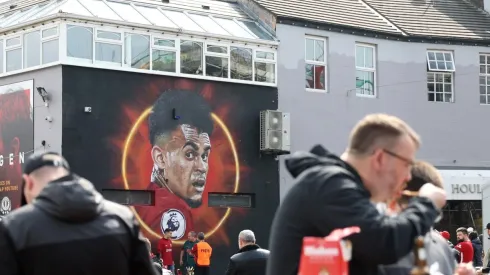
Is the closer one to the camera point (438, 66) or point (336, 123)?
point (336, 123)

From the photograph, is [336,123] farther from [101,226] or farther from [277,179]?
[101,226]

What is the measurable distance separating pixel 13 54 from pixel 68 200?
25235mm

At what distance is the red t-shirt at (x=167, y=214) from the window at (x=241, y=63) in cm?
434

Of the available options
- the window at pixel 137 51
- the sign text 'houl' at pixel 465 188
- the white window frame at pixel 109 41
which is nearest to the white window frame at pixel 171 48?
the window at pixel 137 51

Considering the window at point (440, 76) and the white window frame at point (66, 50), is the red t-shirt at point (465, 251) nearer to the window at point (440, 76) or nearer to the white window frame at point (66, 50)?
the white window frame at point (66, 50)

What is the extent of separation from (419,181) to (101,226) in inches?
64.0

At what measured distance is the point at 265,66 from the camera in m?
31.3

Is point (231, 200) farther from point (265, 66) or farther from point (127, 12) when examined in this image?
point (127, 12)

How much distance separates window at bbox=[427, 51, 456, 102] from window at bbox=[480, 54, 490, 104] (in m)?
1.33

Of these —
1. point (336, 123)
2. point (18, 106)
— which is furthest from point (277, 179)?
point (18, 106)

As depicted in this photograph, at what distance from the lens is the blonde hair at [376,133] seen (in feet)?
14.0

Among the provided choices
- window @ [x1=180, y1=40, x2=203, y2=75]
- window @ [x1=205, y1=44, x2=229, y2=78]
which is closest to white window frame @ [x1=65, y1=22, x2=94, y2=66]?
window @ [x1=180, y1=40, x2=203, y2=75]

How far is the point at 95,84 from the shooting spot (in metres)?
27.7

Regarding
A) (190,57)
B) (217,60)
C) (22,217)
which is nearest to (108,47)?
(190,57)
